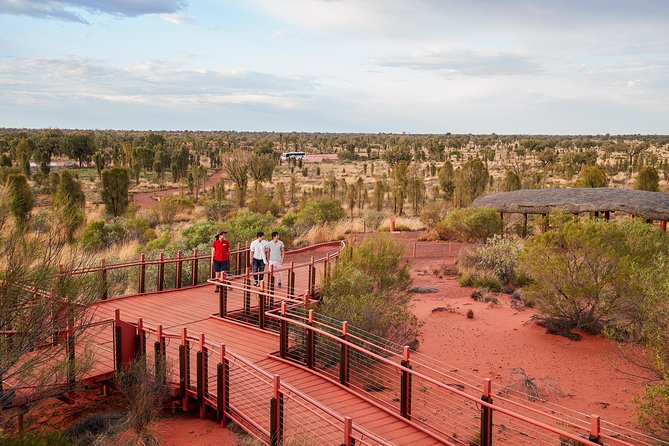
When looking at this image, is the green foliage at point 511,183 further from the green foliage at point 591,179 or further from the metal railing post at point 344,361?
the metal railing post at point 344,361

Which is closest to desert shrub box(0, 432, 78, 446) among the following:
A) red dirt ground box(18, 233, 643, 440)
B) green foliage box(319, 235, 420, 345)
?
red dirt ground box(18, 233, 643, 440)

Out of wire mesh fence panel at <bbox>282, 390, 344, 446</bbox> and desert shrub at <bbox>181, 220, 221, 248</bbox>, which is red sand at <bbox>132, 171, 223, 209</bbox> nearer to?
desert shrub at <bbox>181, 220, 221, 248</bbox>

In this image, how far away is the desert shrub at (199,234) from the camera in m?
22.2

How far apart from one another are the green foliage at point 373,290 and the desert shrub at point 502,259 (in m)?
4.47

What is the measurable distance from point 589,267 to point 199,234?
1398cm

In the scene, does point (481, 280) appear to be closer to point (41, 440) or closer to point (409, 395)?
point (409, 395)

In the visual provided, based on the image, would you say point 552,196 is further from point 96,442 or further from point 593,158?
point 593,158

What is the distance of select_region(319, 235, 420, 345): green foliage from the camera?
11.8 meters

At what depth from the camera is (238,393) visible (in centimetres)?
891

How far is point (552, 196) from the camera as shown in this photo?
82.4ft

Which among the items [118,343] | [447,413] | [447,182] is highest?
[447,182]

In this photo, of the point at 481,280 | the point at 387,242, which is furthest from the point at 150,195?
the point at 387,242

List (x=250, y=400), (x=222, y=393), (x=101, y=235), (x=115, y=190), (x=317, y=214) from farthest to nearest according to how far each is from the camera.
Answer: (x=115, y=190) → (x=317, y=214) → (x=101, y=235) → (x=250, y=400) → (x=222, y=393)

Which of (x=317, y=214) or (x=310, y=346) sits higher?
(x=317, y=214)
